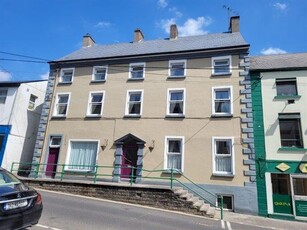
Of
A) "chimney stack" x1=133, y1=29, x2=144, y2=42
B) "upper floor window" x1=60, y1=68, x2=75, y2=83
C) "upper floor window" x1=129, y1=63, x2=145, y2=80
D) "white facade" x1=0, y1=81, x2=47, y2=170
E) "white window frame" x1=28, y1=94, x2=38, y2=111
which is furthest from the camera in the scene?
"chimney stack" x1=133, y1=29, x2=144, y2=42

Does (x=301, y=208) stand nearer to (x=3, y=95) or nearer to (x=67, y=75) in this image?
(x=67, y=75)

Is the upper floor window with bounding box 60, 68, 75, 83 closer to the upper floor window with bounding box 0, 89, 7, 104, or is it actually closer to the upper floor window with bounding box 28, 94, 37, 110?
the upper floor window with bounding box 28, 94, 37, 110

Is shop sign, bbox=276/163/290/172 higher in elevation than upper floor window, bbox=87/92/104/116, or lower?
lower

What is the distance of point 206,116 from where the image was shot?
15391 millimetres

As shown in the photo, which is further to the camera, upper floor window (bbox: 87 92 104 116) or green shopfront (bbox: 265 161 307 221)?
upper floor window (bbox: 87 92 104 116)

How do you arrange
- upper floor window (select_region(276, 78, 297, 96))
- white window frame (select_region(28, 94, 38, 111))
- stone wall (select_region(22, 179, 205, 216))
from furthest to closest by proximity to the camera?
white window frame (select_region(28, 94, 38, 111)) → upper floor window (select_region(276, 78, 297, 96)) → stone wall (select_region(22, 179, 205, 216))

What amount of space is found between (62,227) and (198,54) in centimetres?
1354

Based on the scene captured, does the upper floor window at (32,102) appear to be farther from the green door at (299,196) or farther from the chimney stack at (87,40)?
the green door at (299,196)

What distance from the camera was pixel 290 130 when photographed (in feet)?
46.9

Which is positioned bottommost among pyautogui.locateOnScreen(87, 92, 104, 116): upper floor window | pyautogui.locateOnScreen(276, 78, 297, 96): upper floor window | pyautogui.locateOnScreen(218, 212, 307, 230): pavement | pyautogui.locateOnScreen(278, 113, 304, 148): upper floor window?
→ pyautogui.locateOnScreen(218, 212, 307, 230): pavement

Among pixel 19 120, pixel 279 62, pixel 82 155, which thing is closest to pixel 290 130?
pixel 279 62

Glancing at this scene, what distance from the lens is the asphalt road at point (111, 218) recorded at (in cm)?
777

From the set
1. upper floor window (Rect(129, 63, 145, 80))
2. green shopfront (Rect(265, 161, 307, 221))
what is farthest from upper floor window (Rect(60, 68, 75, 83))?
green shopfront (Rect(265, 161, 307, 221))

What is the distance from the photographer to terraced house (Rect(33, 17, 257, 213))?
571 inches
